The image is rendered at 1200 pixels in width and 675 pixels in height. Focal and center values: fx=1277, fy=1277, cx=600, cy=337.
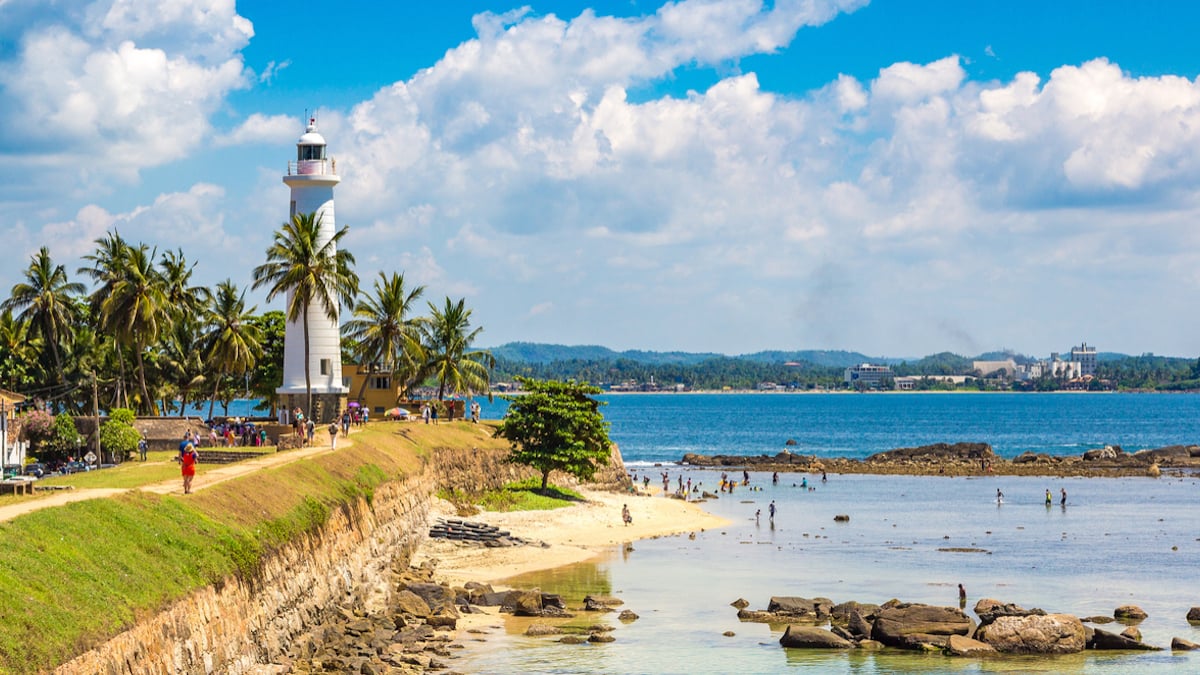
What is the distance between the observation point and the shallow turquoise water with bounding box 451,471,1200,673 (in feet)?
123

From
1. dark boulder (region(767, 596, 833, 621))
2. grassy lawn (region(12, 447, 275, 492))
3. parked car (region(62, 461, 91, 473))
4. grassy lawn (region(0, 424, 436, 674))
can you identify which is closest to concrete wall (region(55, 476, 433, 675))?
grassy lawn (region(0, 424, 436, 674))

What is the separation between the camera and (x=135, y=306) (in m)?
64.9

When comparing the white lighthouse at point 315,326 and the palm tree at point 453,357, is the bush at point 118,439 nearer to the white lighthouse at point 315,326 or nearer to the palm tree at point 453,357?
the white lighthouse at point 315,326

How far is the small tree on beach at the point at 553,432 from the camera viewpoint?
69438 millimetres

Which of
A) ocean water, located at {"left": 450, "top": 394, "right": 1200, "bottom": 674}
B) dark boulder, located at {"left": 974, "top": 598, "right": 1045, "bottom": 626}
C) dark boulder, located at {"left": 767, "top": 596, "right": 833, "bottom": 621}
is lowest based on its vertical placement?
ocean water, located at {"left": 450, "top": 394, "right": 1200, "bottom": 674}

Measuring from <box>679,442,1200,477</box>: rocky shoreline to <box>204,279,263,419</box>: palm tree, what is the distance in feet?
171

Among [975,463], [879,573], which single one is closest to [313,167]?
[879,573]

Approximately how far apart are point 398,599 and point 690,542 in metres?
22.9

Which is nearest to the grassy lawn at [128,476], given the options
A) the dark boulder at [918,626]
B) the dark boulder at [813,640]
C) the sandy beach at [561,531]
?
the sandy beach at [561,531]

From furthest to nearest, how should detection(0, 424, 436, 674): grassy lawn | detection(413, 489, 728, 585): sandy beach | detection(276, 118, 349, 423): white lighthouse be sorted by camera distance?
detection(276, 118, 349, 423): white lighthouse
detection(413, 489, 728, 585): sandy beach
detection(0, 424, 436, 674): grassy lawn

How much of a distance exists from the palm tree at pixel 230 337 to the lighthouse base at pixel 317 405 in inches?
537

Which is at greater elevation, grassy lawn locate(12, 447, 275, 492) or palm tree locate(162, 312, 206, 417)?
palm tree locate(162, 312, 206, 417)

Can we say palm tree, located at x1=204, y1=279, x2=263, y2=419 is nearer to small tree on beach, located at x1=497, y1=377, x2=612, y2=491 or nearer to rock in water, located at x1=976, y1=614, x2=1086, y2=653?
small tree on beach, located at x1=497, y1=377, x2=612, y2=491

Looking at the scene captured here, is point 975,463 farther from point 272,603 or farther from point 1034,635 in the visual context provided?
point 272,603
